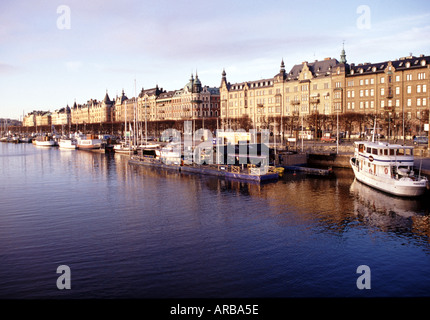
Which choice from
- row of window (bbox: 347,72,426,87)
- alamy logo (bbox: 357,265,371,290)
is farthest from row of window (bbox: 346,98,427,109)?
alamy logo (bbox: 357,265,371,290)

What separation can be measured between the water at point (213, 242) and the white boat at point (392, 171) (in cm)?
104

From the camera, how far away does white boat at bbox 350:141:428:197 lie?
37438 millimetres

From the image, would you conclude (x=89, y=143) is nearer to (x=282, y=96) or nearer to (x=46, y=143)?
(x=46, y=143)

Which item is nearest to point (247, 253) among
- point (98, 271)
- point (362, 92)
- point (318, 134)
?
point (98, 271)

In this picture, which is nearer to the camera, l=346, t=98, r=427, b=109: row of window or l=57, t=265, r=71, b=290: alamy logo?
l=57, t=265, r=71, b=290: alamy logo

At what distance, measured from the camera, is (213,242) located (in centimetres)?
2539

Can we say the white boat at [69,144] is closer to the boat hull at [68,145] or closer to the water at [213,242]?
the boat hull at [68,145]

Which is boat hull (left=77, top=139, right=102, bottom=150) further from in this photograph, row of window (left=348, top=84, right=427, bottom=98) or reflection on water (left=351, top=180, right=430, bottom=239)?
reflection on water (left=351, top=180, right=430, bottom=239)

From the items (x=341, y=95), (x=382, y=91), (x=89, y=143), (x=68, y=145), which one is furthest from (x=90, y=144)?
(x=382, y=91)

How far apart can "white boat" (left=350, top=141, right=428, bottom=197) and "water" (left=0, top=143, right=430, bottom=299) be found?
1.04 metres

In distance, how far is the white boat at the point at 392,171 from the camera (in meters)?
37.4

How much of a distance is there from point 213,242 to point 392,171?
78.7 feet

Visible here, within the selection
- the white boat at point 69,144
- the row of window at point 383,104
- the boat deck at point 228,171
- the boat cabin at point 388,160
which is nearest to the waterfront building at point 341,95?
the row of window at point 383,104

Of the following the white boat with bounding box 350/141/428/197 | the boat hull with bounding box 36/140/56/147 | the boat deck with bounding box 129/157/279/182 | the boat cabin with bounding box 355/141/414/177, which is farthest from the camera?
the boat hull with bounding box 36/140/56/147
